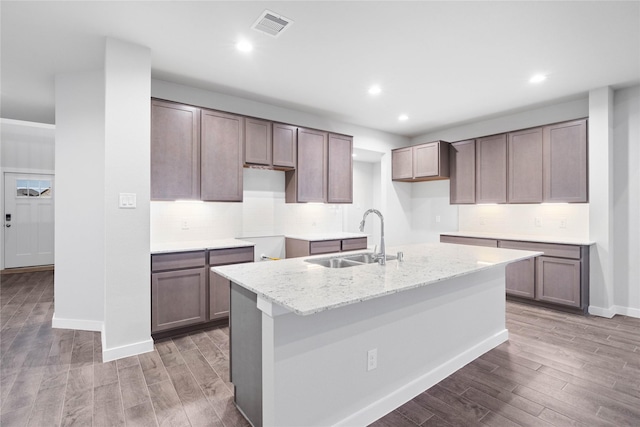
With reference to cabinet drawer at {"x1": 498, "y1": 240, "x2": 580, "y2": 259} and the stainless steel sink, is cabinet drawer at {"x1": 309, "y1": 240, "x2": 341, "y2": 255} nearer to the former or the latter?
the stainless steel sink

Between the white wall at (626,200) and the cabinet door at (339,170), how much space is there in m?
3.33

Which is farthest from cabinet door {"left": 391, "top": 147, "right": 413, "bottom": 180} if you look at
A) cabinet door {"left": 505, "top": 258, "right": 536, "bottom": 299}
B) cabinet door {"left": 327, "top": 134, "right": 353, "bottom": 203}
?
cabinet door {"left": 505, "top": 258, "right": 536, "bottom": 299}

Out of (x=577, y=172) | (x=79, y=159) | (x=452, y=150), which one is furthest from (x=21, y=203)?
(x=577, y=172)

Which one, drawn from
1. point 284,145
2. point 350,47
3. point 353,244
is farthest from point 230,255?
point 350,47

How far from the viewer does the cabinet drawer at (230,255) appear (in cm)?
333

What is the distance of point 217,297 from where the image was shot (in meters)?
3.36

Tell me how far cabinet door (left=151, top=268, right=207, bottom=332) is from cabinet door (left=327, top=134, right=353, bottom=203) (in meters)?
2.23

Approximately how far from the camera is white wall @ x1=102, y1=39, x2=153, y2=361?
2.68 meters

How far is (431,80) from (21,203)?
25.7 ft

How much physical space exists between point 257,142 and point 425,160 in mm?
2975

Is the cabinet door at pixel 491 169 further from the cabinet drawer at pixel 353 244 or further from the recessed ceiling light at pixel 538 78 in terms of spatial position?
the cabinet drawer at pixel 353 244

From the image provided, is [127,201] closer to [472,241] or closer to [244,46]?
[244,46]

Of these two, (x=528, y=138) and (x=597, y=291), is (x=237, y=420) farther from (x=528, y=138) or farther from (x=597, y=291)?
(x=528, y=138)

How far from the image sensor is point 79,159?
3543mm
